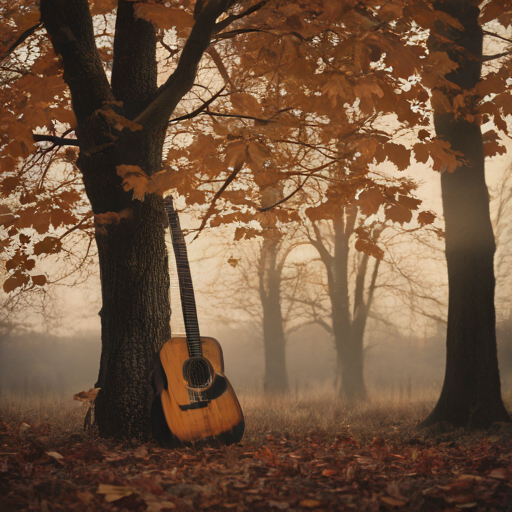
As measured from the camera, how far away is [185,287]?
4.33 metres

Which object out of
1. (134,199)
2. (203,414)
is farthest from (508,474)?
(134,199)

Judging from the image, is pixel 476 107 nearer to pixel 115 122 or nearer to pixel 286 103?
pixel 286 103

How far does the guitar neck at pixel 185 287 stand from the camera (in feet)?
13.7

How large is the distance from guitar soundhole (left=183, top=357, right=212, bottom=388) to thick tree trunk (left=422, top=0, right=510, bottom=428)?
127 inches

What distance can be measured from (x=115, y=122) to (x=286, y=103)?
2373 mm

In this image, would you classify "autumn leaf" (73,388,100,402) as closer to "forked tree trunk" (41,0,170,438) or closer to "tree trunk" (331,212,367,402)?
"forked tree trunk" (41,0,170,438)

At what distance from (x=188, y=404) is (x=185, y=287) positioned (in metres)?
1.04

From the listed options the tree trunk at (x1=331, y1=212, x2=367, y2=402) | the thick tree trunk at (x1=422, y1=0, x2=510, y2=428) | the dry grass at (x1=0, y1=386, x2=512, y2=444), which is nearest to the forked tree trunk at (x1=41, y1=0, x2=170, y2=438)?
the dry grass at (x1=0, y1=386, x2=512, y2=444)

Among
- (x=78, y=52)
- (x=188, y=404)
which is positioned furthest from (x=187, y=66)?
(x=188, y=404)

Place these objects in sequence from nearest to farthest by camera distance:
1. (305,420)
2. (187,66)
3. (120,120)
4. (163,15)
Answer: (163,15) < (120,120) < (187,66) < (305,420)

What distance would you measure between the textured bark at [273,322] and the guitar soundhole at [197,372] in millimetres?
10358

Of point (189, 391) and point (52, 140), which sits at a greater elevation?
point (52, 140)

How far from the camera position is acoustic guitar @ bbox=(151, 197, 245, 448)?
391 centimetres

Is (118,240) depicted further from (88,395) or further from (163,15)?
(163,15)
